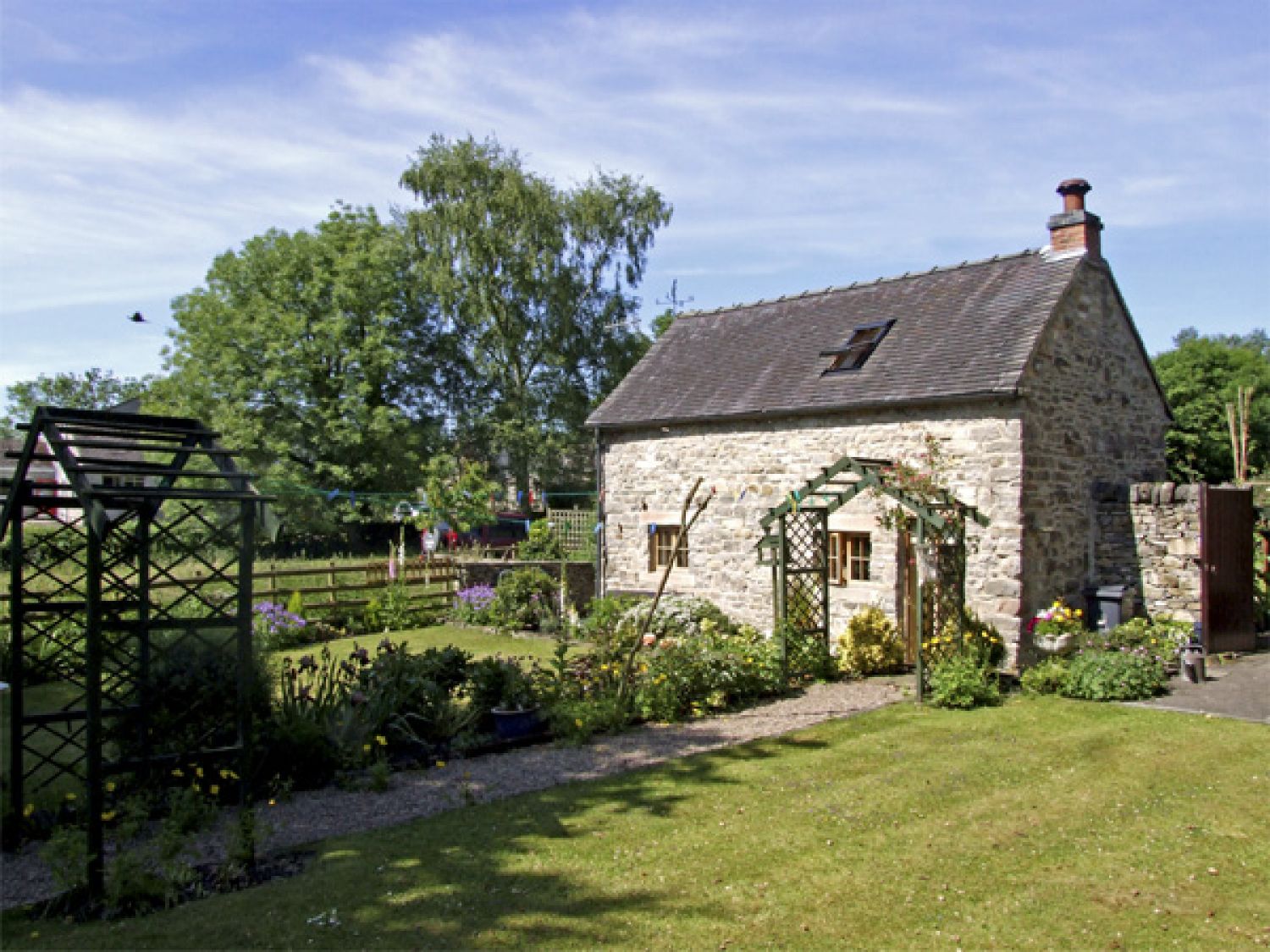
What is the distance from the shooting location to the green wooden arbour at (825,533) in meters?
10.2

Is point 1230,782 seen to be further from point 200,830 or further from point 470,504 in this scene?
point 470,504

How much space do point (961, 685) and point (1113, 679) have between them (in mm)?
1839

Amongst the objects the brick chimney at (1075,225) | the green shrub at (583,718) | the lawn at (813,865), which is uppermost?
the brick chimney at (1075,225)

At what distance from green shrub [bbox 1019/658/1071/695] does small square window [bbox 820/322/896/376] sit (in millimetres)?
5096

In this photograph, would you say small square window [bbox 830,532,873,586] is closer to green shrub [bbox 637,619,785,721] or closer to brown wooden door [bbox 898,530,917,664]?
brown wooden door [bbox 898,530,917,664]

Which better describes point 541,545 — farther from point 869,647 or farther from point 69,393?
point 69,393

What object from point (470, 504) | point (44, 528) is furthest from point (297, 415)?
point (44, 528)

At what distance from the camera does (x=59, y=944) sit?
4.33 m

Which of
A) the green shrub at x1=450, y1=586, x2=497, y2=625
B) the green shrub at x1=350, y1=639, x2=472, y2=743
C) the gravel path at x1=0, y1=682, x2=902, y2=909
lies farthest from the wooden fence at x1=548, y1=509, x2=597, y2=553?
the green shrub at x1=350, y1=639, x2=472, y2=743

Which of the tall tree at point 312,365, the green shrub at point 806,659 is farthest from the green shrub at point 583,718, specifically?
the tall tree at point 312,365

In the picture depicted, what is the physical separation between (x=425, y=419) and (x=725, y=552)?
1882 cm

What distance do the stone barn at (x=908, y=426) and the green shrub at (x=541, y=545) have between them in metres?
2.46

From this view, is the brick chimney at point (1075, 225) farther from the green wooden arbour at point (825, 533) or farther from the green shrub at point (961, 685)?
the green shrub at point (961, 685)

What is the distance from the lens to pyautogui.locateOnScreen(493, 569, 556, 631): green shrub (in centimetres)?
1584
